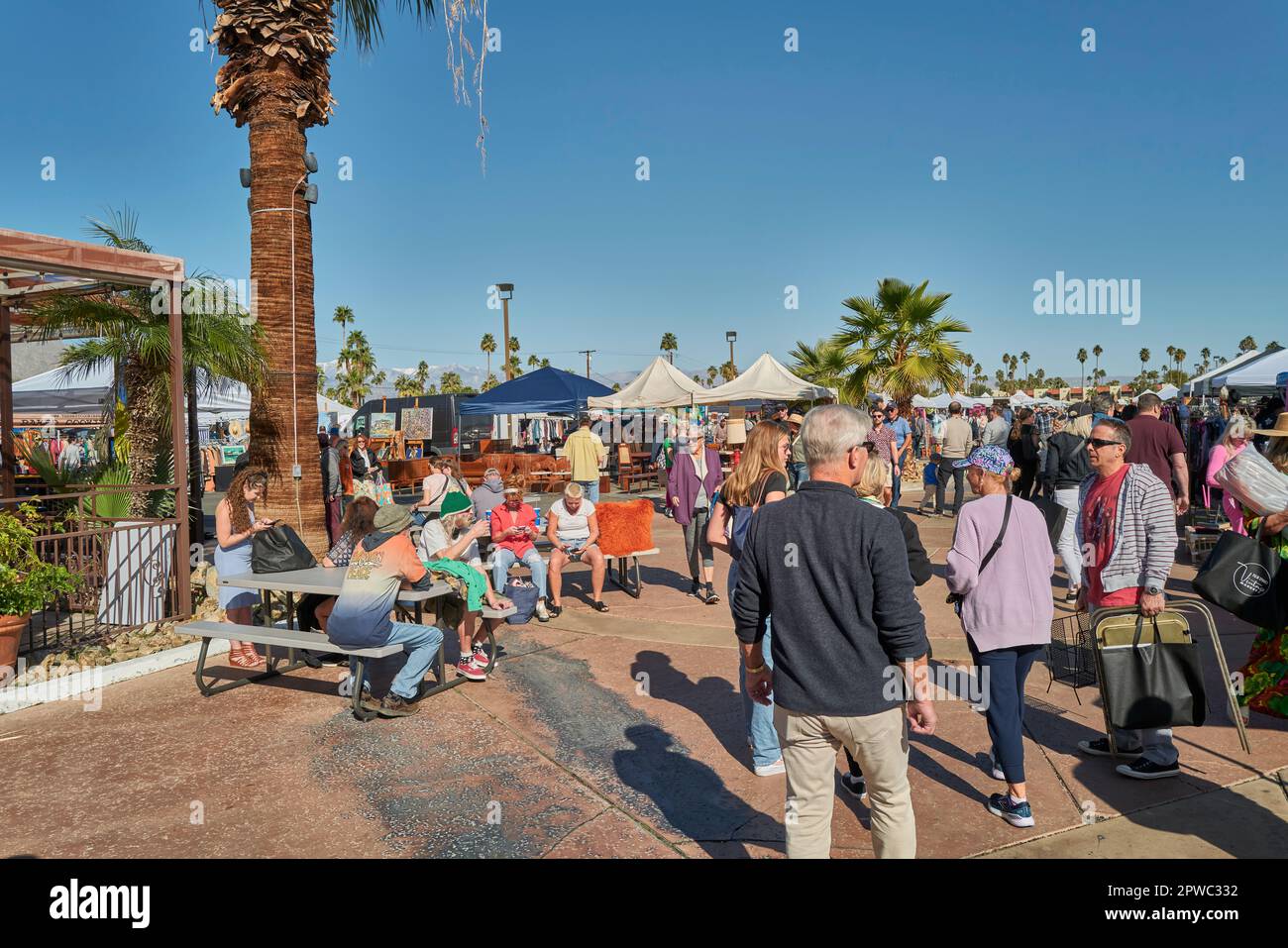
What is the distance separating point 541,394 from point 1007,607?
1415 centimetres

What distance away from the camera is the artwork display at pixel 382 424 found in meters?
28.3

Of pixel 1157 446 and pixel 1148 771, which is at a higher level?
pixel 1157 446

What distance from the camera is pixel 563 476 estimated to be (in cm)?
1845

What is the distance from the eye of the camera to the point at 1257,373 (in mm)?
14844

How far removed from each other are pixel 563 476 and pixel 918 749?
14.3 meters

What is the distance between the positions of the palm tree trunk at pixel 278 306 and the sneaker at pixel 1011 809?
277 inches

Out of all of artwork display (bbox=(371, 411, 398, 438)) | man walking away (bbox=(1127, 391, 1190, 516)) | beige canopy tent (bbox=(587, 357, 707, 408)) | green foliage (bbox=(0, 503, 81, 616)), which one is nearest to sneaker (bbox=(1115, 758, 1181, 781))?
man walking away (bbox=(1127, 391, 1190, 516))

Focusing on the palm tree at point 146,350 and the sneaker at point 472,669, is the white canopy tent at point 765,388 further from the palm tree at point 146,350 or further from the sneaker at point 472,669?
the sneaker at point 472,669

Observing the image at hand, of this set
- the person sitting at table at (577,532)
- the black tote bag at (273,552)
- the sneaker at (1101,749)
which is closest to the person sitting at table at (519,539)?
the person sitting at table at (577,532)

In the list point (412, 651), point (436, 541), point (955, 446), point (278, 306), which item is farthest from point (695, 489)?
point (955, 446)

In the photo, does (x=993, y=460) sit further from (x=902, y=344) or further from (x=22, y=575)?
(x=902, y=344)

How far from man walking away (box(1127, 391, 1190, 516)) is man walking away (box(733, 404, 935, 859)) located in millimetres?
6379
